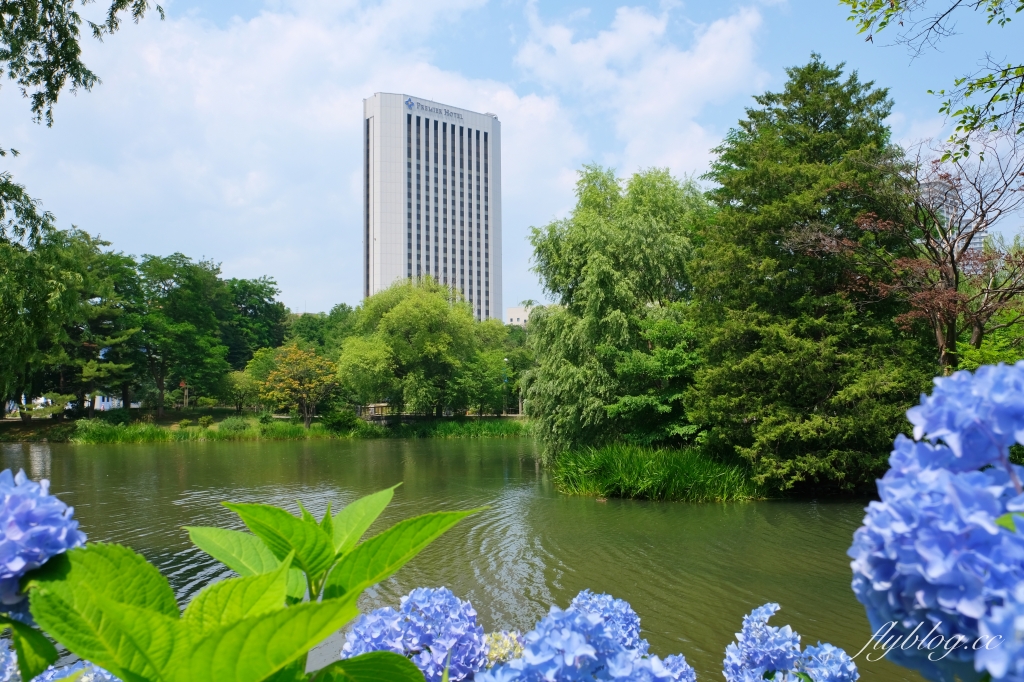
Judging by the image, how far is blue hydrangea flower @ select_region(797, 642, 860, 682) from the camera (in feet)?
5.54

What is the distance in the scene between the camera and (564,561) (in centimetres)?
843

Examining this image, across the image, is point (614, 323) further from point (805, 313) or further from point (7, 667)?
point (7, 667)

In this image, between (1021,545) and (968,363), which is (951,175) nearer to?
(968,363)

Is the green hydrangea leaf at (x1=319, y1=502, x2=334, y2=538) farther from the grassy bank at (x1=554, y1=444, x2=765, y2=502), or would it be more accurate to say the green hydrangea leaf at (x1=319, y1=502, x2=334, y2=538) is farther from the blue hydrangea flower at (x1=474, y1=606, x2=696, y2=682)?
the grassy bank at (x1=554, y1=444, x2=765, y2=502)

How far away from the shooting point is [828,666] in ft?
5.63

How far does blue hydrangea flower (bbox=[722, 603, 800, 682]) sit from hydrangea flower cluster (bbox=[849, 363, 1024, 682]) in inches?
46.6

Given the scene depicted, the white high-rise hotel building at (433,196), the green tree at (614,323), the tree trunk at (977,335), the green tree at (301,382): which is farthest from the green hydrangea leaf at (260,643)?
the white high-rise hotel building at (433,196)

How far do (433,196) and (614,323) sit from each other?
78.4 meters

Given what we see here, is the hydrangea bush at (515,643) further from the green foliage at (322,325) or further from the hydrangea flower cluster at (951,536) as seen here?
the green foliage at (322,325)

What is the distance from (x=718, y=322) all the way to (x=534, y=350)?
520cm

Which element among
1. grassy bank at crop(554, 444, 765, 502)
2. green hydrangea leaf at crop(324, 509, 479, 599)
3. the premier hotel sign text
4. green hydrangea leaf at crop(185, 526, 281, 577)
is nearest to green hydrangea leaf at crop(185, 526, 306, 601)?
green hydrangea leaf at crop(185, 526, 281, 577)

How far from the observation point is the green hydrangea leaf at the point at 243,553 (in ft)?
3.12

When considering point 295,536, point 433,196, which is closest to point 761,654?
point 295,536

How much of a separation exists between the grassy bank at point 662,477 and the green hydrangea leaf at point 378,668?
38.9 feet
